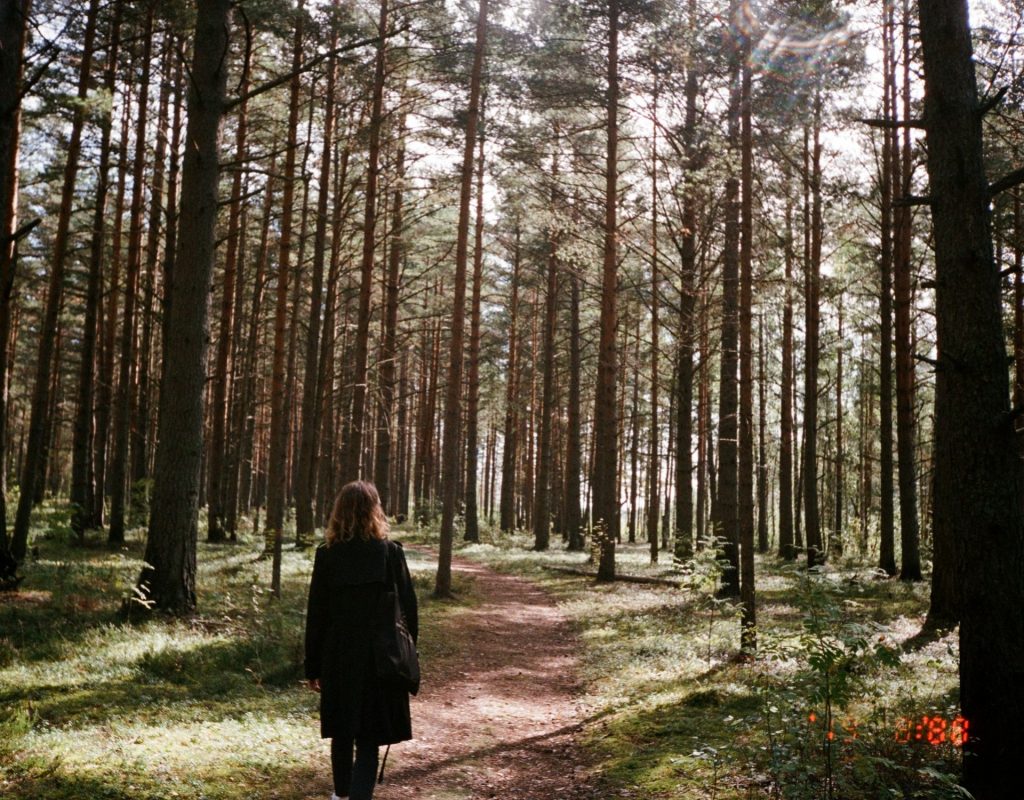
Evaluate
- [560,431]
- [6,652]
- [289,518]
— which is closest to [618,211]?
[6,652]

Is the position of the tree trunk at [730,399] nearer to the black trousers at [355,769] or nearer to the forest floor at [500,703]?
the forest floor at [500,703]

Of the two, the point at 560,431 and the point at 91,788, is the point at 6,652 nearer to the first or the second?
the point at 91,788

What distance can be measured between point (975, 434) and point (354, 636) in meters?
4.48

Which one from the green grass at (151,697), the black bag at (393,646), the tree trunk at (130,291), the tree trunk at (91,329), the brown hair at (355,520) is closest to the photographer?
the black bag at (393,646)

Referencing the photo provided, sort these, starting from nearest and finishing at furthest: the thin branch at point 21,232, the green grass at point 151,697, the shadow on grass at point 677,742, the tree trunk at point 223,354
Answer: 1. the thin branch at point 21,232
2. the green grass at point 151,697
3. the shadow on grass at point 677,742
4. the tree trunk at point 223,354

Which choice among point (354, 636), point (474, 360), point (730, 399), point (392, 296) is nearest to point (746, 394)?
point (730, 399)

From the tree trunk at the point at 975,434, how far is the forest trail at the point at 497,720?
9.48ft

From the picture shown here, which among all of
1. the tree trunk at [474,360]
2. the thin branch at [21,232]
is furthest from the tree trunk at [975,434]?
the tree trunk at [474,360]

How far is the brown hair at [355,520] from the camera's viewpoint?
14.9 ft

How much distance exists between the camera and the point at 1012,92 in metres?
11.8

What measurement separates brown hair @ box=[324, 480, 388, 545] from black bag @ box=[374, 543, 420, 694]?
195mm

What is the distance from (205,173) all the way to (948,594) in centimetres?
1216

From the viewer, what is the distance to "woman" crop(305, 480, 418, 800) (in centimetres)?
431

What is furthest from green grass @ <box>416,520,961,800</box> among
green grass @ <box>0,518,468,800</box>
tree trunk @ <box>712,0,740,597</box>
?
green grass @ <box>0,518,468,800</box>
